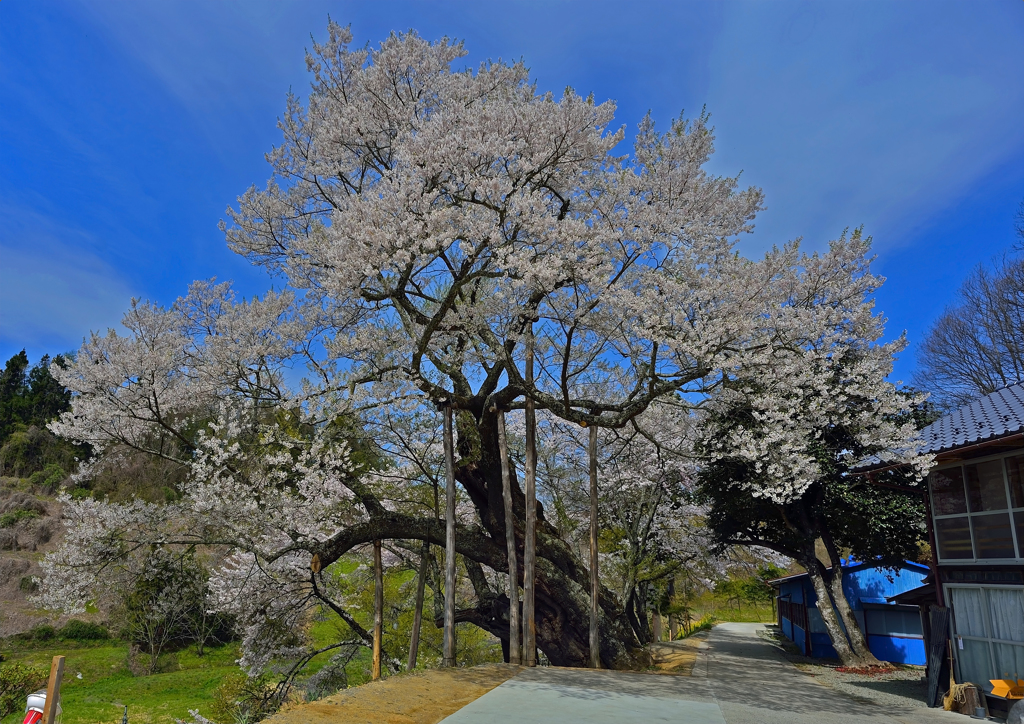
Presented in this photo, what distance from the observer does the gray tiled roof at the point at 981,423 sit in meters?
8.65

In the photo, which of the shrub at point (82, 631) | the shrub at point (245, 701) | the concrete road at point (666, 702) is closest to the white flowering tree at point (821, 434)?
the concrete road at point (666, 702)

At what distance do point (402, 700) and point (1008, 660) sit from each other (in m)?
8.36

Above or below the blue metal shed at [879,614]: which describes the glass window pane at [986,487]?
above

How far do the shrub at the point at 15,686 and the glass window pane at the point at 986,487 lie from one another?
20639mm

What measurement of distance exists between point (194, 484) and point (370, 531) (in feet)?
11.4

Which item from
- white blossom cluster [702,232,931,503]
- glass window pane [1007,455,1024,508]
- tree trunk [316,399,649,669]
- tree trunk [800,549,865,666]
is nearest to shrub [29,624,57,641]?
tree trunk [316,399,649,669]

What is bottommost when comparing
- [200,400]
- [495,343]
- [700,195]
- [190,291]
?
[200,400]

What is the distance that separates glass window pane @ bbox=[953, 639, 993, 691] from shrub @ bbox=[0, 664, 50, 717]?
19.8 metres

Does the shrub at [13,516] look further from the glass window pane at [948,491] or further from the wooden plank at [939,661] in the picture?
the glass window pane at [948,491]

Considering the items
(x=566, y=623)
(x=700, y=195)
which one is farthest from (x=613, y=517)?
(x=700, y=195)

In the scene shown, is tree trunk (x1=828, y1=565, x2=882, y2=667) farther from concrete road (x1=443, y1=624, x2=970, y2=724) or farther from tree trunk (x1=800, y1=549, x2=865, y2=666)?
concrete road (x1=443, y1=624, x2=970, y2=724)

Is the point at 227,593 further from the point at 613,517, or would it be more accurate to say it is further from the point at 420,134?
the point at 613,517

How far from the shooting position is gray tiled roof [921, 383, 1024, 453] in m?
8.65

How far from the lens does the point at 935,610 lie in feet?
32.7
